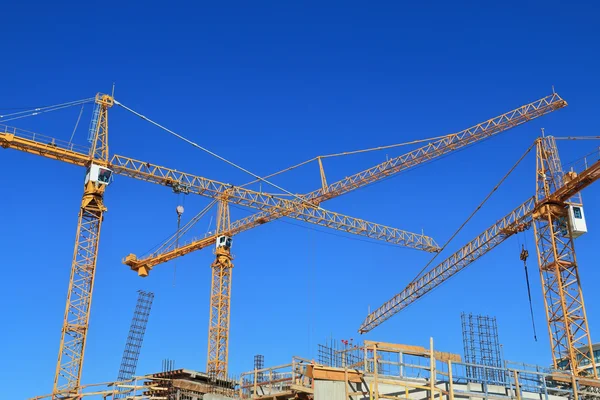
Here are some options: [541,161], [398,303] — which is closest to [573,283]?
[541,161]

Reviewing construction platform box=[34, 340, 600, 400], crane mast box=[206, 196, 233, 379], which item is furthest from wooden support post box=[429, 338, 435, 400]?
crane mast box=[206, 196, 233, 379]

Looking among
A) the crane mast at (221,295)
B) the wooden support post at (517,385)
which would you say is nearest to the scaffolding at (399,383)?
the wooden support post at (517,385)

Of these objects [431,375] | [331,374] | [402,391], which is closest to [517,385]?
[431,375]

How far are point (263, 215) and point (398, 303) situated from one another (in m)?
20.7

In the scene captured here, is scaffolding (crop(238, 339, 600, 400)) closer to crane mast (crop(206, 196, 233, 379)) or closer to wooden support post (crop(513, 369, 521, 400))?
wooden support post (crop(513, 369, 521, 400))

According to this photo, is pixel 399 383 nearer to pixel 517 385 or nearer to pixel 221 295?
pixel 517 385

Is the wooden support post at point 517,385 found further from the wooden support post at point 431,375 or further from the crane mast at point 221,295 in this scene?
the crane mast at point 221,295

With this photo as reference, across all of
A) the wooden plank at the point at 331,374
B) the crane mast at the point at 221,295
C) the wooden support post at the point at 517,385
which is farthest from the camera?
the crane mast at the point at 221,295

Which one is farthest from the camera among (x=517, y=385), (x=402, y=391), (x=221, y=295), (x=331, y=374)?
(x=221, y=295)

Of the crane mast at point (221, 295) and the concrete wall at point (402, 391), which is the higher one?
the crane mast at point (221, 295)

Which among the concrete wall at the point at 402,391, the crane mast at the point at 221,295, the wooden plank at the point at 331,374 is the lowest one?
the concrete wall at the point at 402,391

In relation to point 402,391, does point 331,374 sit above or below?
above

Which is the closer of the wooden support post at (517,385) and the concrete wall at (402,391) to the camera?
the concrete wall at (402,391)

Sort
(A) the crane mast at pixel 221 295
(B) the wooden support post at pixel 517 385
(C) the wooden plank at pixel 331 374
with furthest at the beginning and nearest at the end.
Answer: (A) the crane mast at pixel 221 295
(B) the wooden support post at pixel 517 385
(C) the wooden plank at pixel 331 374
